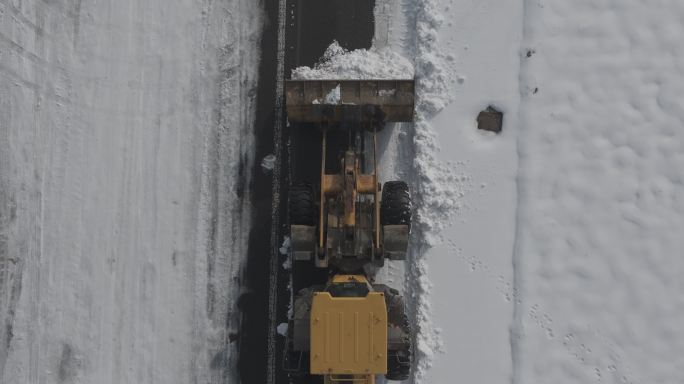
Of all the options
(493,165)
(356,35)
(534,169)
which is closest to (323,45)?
(356,35)

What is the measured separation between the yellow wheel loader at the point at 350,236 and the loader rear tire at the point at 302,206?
0.05 ft

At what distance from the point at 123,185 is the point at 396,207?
203 inches

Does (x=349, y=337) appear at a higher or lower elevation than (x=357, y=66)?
lower

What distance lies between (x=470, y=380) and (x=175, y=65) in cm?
798

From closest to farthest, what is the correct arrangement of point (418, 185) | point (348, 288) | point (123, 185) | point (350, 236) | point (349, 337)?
point (349, 337) → point (348, 288) → point (350, 236) → point (418, 185) → point (123, 185)

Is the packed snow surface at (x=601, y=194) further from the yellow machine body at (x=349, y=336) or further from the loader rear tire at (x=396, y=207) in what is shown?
the yellow machine body at (x=349, y=336)

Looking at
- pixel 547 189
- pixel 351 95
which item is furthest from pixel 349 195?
pixel 547 189

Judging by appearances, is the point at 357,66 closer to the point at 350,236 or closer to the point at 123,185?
the point at 350,236

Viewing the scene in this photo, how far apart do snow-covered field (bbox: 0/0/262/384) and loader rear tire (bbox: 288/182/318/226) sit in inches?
57.8

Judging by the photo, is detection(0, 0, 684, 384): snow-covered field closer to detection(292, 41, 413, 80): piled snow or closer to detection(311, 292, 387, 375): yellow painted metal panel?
detection(292, 41, 413, 80): piled snow

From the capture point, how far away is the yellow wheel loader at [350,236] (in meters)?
7.84

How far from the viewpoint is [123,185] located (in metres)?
10.4

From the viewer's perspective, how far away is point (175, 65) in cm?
1048

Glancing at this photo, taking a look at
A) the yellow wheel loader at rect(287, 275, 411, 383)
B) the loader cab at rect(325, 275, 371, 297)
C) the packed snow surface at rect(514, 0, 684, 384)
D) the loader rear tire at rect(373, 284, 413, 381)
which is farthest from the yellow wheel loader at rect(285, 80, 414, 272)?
the packed snow surface at rect(514, 0, 684, 384)
